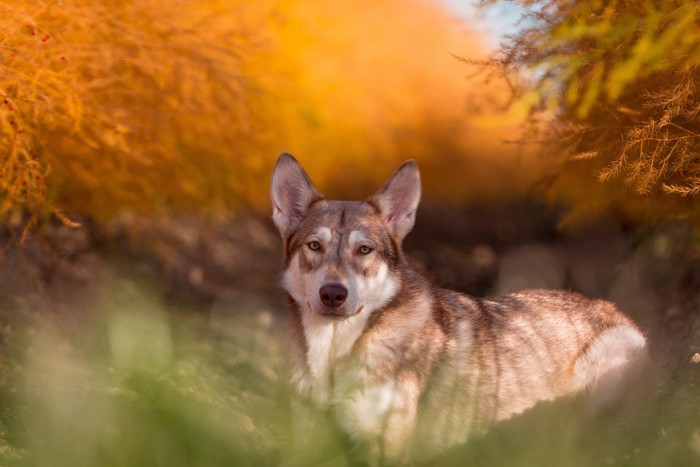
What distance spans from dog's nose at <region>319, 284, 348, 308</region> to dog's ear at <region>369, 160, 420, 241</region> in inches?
27.6

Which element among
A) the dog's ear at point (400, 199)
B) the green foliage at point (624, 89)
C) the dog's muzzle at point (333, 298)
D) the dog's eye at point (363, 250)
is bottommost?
the dog's muzzle at point (333, 298)

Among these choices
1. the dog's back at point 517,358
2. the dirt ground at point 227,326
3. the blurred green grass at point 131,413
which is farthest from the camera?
the dog's back at point 517,358

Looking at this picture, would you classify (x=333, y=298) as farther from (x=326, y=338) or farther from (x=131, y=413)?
(x=131, y=413)

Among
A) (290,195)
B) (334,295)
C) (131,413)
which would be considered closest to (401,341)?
(334,295)

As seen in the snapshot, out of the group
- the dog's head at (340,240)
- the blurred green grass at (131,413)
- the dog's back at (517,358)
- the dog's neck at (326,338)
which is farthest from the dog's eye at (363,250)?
the blurred green grass at (131,413)

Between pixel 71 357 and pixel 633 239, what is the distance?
423 cm

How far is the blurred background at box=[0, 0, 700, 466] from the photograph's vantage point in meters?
3.27

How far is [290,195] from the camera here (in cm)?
454

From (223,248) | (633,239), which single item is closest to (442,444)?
(633,239)

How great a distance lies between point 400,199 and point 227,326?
2465 mm

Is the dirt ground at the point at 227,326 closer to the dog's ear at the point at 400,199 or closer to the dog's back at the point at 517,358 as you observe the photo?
the dog's back at the point at 517,358

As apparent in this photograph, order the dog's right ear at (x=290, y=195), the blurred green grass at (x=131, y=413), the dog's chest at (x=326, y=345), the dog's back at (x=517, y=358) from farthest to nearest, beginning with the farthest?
1. the dog's right ear at (x=290, y=195)
2. the dog's back at (x=517, y=358)
3. the dog's chest at (x=326, y=345)
4. the blurred green grass at (x=131, y=413)

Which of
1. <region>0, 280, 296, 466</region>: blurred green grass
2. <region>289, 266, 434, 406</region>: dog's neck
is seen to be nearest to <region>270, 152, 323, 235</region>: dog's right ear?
<region>289, 266, 434, 406</region>: dog's neck

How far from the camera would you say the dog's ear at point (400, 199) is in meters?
4.36
